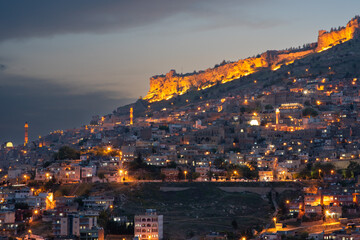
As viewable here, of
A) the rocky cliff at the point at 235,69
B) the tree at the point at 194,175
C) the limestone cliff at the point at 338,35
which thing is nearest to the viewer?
the tree at the point at 194,175

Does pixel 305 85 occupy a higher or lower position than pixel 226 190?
higher

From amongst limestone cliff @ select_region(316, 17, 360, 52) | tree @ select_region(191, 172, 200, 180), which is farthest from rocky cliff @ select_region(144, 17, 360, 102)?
tree @ select_region(191, 172, 200, 180)

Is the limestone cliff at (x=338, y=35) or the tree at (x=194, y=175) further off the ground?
the limestone cliff at (x=338, y=35)

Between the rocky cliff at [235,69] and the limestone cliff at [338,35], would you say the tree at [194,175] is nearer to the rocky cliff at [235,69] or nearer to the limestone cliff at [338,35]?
the rocky cliff at [235,69]

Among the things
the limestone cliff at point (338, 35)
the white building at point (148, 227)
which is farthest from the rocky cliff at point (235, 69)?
the white building at point (148, 227)

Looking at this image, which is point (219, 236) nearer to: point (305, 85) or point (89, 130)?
point (305, 85)

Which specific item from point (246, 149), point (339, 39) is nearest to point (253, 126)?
point (246, 149)

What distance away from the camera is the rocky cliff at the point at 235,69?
6438 inches

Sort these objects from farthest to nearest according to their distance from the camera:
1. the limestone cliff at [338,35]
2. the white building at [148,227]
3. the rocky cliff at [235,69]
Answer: the rocky cliff at [235,69], the limestone cliff at [338,35], the white building at [148,227]

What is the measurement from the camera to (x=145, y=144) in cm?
10375

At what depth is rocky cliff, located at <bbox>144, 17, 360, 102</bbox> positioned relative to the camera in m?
164

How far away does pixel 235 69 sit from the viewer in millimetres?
171375

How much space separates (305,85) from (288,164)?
4423 centimetres

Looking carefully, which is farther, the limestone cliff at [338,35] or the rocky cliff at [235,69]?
the rocky cliff at [235,69]
